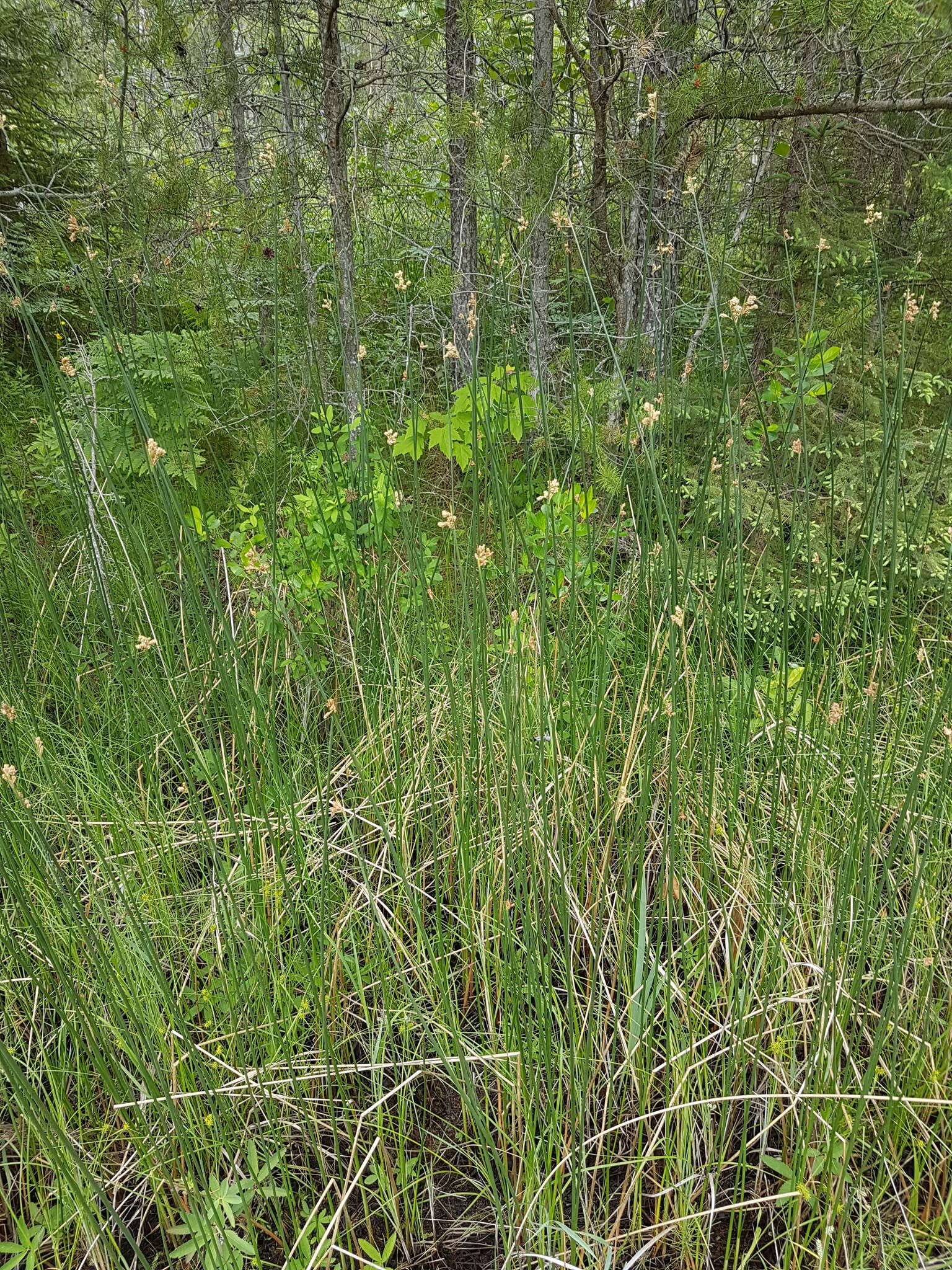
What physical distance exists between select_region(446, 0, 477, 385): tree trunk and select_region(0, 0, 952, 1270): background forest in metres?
0.03

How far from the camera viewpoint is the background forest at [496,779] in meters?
1.18

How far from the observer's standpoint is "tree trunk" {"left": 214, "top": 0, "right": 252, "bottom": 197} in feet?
8.72

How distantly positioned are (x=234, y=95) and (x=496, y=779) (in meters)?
2.55

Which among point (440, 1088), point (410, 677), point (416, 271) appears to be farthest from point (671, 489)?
point (416, 271)

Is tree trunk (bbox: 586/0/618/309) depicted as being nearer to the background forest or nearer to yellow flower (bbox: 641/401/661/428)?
the background forest

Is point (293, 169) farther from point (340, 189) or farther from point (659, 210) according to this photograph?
point (659, 210)

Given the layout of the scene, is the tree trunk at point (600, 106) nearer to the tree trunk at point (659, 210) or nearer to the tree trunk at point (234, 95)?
the tree trunk at point (659, 210)

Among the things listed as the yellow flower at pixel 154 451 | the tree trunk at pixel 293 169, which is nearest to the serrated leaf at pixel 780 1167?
the yellow flower at pixel 154 451

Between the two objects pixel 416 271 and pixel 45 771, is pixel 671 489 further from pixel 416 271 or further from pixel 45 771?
pixel 416 271

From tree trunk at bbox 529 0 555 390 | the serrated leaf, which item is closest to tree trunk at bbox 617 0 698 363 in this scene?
tree trunk at bbox 529 0 555 390

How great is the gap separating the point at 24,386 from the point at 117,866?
10.5ft

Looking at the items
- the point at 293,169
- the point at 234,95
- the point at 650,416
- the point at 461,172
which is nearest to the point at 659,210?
the point at 461,172

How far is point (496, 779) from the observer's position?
1521 mm

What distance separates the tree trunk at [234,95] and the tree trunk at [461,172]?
739 millimetres
